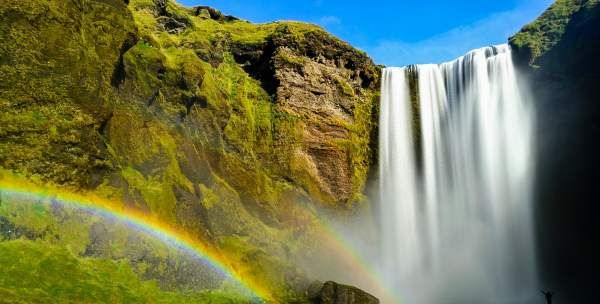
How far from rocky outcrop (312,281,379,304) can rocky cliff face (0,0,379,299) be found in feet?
6.55

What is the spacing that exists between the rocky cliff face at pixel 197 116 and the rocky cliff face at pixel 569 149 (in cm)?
1344

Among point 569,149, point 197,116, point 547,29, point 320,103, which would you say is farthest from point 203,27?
point 569,149

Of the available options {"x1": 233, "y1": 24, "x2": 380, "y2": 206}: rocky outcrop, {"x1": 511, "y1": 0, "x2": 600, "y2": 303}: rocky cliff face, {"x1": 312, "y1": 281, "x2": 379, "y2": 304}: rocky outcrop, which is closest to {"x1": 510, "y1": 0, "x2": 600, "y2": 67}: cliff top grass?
{"x1": 511, "y1": 0, "x2": 600, "y2": 303}: rocky cliff face

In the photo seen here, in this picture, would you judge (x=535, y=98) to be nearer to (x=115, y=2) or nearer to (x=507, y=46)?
(x=507, y=46)

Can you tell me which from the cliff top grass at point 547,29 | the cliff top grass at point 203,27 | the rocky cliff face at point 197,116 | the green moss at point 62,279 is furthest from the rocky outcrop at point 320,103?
the green moss at point 62,279

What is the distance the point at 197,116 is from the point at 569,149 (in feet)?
89.4

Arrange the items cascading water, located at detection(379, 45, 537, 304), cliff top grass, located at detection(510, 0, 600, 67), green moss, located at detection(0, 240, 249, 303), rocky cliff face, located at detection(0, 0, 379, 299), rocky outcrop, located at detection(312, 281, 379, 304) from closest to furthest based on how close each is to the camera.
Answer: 1. green moss, located at detection(0, 240, 249, 303)
2. rocky cliff face, located at detection(0, 0, 379, 299)
3. rocky outcrop, located at detection(312, 281, 379, 304)
4. cascading water, located at detection(379, 45, 537, 304)
5. cliff top grass, located at detection(510, 0, 600, 67)

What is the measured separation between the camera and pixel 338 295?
80.5 ft

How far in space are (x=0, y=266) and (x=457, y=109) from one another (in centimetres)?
3456

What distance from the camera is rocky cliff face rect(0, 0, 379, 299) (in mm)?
19812

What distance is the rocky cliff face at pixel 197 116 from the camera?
65.0 feet

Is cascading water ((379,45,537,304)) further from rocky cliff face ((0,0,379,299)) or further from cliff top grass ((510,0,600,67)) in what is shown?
rocky cliff face ((0,0,379,299))

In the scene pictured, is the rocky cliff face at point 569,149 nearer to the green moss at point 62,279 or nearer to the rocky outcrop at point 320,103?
the rocky outcrop at point 320,103

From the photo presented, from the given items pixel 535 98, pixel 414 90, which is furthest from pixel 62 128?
pixel 535 98
